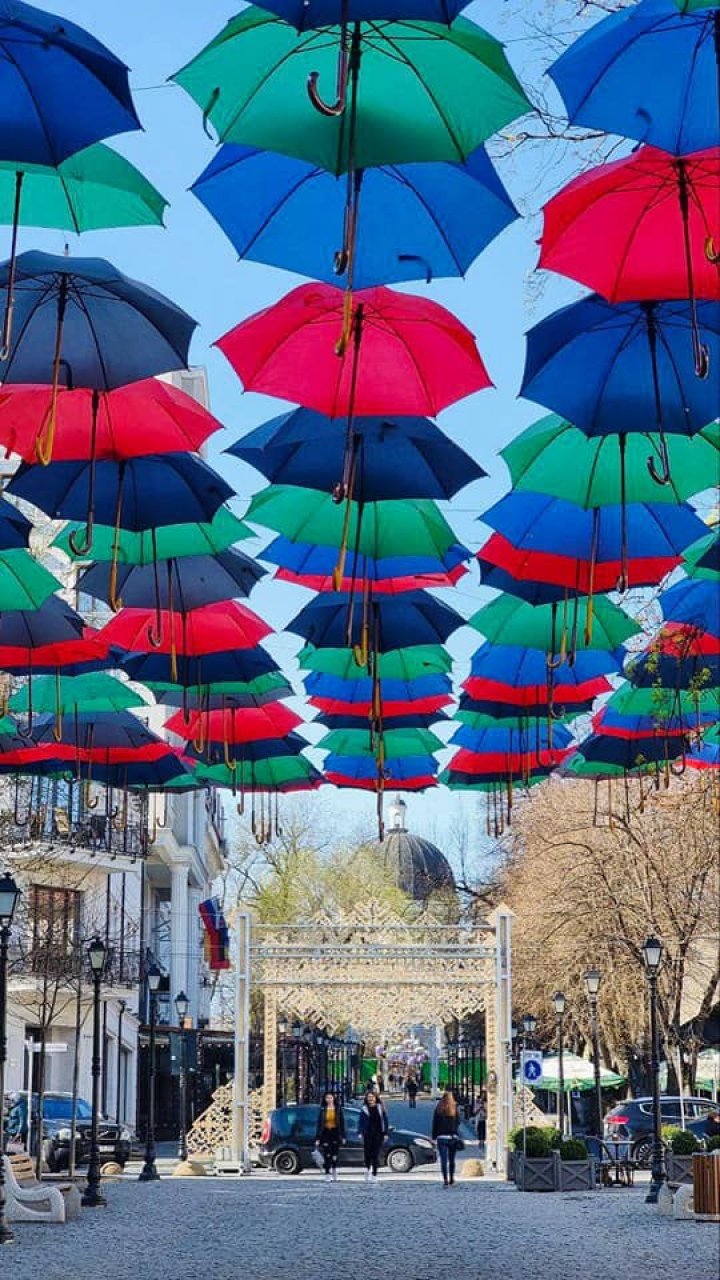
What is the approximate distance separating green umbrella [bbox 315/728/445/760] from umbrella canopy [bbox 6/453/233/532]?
318 inches

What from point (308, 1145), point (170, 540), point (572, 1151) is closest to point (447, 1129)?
point (572, 1151)

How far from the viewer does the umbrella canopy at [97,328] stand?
11.9 m

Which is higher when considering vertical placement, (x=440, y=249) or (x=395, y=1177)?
(x=440, y=249)

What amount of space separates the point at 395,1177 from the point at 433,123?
28.0 m

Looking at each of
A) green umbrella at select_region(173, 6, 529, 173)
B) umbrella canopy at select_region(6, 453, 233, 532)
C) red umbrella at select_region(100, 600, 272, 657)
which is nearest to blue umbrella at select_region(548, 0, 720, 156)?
green umbrella at select_region(173, 6, 529, 173)

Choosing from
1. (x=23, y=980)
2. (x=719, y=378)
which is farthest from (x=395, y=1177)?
(x=719, y=378)

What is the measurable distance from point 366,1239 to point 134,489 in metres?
8.89

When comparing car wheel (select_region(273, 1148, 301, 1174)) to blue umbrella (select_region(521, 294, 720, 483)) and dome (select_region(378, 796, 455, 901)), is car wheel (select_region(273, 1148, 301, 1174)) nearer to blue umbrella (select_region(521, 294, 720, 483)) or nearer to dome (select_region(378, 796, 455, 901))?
blue umbrella (select_region(521, 294, 720, 483))

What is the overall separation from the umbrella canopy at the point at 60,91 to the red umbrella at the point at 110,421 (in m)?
3.90

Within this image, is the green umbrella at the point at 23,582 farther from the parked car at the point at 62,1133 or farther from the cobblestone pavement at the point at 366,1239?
the parked car at the point at 62,1133

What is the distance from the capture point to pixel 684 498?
Answer: 550 inches

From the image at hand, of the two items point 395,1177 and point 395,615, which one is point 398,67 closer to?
point 395,615

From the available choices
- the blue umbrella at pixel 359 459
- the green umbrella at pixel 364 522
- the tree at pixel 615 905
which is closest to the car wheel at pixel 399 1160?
the tree at pixel 615 905

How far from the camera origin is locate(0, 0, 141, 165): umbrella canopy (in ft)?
30.0
